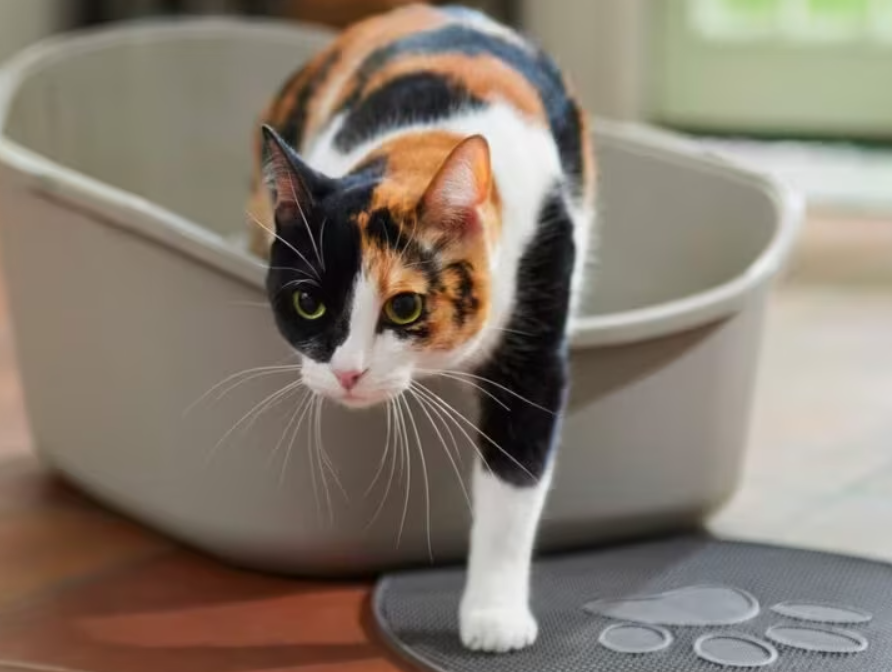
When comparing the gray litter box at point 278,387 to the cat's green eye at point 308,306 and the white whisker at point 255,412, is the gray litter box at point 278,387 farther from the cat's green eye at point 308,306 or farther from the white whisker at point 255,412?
the cat's green eye at point 308,306

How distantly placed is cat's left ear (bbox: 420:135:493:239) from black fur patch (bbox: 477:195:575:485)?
11cm

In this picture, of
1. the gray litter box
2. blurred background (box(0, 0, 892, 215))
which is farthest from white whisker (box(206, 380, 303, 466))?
blurred background (box(0, 0, 892, 215))

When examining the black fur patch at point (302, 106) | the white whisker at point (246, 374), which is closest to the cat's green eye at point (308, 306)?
the white whisker at point (246, 374)

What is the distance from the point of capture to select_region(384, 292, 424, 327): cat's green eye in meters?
1.00

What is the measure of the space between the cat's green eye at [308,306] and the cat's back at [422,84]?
189mm

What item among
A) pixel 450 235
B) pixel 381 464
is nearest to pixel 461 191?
pixel 450 235

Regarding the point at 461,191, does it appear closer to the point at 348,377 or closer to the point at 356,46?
the point at 348,377

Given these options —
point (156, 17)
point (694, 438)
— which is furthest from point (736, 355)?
point (156, 17)

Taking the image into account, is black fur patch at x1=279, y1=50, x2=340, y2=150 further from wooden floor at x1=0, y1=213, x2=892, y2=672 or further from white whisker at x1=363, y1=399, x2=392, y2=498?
wooden floor at x1=0, y1=213, x2=892, y2=672

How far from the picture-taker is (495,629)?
118cm

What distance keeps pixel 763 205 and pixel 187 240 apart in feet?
1.92

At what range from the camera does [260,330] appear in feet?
4.02

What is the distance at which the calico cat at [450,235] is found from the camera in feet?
3.28

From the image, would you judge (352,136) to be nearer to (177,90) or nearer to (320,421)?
(320,421)
